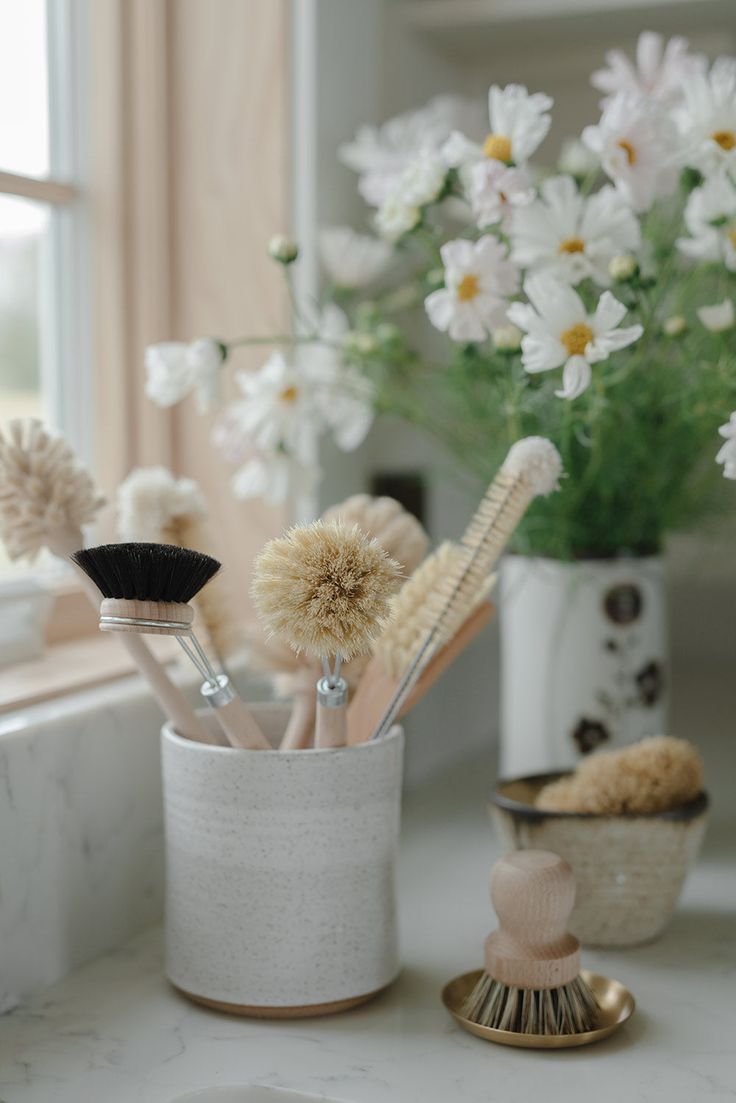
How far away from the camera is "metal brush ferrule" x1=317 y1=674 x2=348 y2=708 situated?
691 millimetres

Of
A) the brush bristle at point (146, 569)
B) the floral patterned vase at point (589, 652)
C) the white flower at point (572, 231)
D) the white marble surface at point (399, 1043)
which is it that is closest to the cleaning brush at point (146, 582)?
the brush bristle at point (146, 569)

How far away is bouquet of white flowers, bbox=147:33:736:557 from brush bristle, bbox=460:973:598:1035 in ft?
1.00

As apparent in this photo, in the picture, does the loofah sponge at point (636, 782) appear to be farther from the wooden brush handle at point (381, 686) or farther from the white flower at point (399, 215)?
the white flower at point (399, 215)

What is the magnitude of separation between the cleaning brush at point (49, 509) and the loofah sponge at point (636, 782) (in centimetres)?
25

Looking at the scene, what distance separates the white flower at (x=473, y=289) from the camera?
31.4 inches

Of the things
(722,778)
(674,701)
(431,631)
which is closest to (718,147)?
(431,631)

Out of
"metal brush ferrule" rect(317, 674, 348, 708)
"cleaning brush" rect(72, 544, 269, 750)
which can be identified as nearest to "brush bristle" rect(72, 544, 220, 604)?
"cleaning brush" rect(72, 544, 269, 750)

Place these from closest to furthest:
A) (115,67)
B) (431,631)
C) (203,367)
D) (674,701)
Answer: (431,631) < (203,367) < (115,67) < (674,701)

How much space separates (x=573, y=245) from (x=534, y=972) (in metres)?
0.43

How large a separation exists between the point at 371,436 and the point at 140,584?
25.4 inches

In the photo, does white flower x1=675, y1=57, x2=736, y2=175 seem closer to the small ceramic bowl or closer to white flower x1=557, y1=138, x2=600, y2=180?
white flower x1=557, y1=138, x2=600, y2=180

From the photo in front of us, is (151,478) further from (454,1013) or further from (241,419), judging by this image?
(454,1013)

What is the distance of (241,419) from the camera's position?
3.19 feet

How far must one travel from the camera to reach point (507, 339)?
0.82 metres
